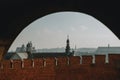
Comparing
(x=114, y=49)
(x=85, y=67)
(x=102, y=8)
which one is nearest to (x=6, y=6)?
(x=102, y=8)

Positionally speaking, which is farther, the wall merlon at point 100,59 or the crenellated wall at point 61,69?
the crenellated wall at point 61,69

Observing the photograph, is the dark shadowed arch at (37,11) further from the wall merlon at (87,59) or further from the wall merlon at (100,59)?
the wall merlon at (87,59)

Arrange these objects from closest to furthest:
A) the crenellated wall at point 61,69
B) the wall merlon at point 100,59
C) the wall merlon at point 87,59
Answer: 1. the wall merlon at point 100,59
2. the wall merlon at point 87,59
3. the crenellated wall at point 61,69

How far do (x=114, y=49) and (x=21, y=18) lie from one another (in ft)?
214

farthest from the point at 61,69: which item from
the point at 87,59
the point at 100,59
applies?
the point at 100,59

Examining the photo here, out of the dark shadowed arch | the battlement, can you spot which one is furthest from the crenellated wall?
the dark shadowed arch

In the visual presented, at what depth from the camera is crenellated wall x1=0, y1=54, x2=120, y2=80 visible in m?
18.0

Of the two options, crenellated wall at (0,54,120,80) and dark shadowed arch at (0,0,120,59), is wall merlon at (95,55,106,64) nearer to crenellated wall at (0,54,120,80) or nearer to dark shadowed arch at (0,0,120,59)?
crenellated wall at (0,54,120,80)

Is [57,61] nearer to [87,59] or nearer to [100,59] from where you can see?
[87,59]

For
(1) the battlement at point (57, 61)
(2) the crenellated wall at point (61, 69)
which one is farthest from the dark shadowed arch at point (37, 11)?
(2) the crenellated wall at point (61, 69)

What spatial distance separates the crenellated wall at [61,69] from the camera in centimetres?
1805

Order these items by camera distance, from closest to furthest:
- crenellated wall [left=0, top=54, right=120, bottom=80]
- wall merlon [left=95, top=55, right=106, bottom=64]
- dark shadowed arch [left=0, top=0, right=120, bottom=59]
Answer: dark shadowed arch [left=0, top=0, right=120, bottom=59]
wall merlon [left=95, top=55, right=106, bottom=64]
crenellated wall [left=0, top=54, right=120, bottom=80]

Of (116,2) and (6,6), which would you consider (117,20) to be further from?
(6,6)

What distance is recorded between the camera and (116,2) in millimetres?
2584
